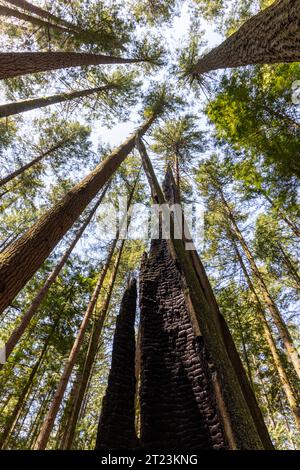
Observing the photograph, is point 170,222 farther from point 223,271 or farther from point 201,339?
point 223,271

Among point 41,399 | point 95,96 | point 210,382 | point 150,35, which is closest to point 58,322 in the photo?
point 41,399

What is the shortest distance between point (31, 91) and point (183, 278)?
404 inches

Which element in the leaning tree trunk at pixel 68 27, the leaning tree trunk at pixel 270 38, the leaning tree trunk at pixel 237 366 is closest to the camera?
the leaning tree trunk at pixel 237 366

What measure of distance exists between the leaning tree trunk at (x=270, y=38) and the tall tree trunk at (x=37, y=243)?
3.10 metres

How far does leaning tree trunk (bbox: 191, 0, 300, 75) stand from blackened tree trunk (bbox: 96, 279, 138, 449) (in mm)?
3289

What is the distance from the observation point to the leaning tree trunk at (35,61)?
16.0ft

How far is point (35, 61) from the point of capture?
5.52 m

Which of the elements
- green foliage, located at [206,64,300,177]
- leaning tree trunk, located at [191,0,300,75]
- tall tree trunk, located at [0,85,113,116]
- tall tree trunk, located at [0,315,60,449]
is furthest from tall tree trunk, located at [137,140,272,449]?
tall tree trunk, located at [0,85,113,116]

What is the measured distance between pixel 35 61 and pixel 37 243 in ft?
14.6

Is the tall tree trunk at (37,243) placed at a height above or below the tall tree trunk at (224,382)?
above

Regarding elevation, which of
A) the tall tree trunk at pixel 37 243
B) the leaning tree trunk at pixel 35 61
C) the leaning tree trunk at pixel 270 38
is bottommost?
the tall tree trunk at pixel 37 243

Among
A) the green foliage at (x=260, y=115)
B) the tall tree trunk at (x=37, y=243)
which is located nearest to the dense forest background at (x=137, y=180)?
the green foliage at (x=260, y=115)

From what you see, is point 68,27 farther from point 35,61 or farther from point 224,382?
point 224,382

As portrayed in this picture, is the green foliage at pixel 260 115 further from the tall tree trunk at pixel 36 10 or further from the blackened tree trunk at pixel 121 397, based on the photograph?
the blackened tree trunk at pixel 121 397
